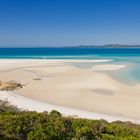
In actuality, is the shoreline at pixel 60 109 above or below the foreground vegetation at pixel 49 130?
below

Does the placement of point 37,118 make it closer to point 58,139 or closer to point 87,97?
point 58,139

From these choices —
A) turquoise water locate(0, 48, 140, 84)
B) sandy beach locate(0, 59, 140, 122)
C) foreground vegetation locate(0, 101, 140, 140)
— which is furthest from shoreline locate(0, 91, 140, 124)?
turquoise water locate(0, 48, 140, 84)

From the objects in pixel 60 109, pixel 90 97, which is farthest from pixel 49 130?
pixel 90 97

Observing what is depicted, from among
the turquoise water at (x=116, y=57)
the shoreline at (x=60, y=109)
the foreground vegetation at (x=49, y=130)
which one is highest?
the foreground vegetation at (x=49, y=130)

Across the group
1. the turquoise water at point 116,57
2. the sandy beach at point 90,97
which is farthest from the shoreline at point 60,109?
the turquoise water at point 116,57

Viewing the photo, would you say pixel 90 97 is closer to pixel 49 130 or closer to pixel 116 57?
pixel 49 130

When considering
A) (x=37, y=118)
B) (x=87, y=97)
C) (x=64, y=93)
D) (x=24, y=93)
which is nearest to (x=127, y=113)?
(x=87, y=97)

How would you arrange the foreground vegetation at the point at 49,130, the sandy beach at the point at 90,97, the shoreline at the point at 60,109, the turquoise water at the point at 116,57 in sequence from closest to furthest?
the foreground vegetation at the point at 49,130
the shoreline at the point at 60,109
the sandy beach at the point at 90,97
the turquoise water at the point at 116,57

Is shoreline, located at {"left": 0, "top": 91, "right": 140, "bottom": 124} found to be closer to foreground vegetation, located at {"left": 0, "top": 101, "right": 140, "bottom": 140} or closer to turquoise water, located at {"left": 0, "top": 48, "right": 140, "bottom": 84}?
foreground vegetation, located at {"left": 0, "top": 101, "right": 140, "bottom": 140}

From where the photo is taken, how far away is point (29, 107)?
66.9 feet

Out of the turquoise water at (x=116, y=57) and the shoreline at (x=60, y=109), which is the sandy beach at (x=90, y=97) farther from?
the turquoise water at (x=116, y=57)

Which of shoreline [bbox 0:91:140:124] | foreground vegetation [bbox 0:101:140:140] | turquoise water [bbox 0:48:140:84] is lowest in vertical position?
turquoise water [bbox 0:48:140:84]

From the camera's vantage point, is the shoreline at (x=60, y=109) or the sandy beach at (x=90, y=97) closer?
the shoreline at (x=60, y=109)

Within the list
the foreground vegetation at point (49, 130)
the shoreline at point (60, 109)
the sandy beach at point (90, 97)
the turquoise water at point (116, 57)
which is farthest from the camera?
the turquoise water at point (116, 57)
